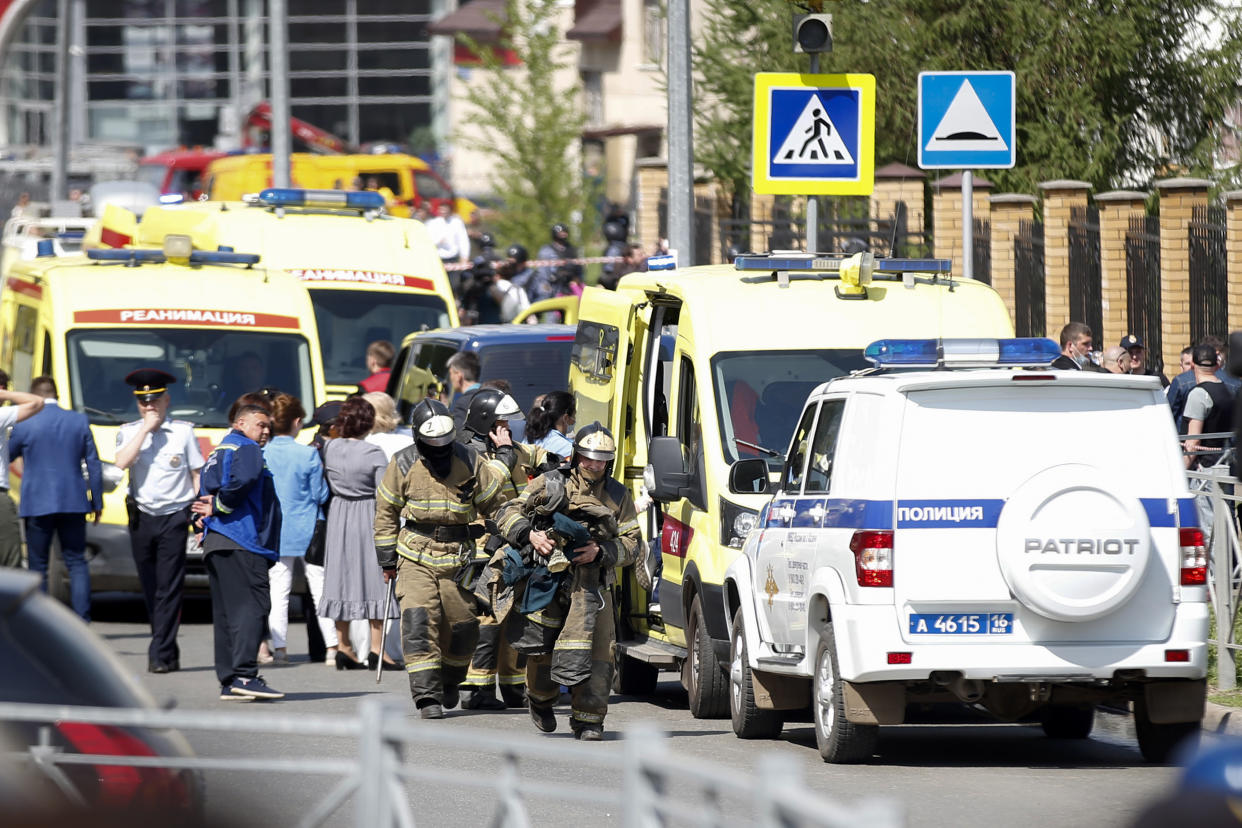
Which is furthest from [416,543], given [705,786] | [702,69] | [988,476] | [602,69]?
[602,69]

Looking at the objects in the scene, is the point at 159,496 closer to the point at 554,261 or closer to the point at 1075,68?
A: the point at 1075,68

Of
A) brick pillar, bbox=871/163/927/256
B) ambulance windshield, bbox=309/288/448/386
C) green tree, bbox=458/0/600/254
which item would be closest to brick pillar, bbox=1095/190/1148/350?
brick pillar, bbox=871/163/927/256

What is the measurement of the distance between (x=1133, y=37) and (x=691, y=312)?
11.0 m

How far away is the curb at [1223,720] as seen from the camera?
34.1 ft

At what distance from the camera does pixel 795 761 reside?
22.9ft

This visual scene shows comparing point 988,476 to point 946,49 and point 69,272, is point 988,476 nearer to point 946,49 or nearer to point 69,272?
point 69,272

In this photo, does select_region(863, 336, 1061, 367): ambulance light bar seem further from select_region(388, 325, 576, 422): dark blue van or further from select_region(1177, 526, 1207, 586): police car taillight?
select_region(388, 325, 576, 422): dark blue van

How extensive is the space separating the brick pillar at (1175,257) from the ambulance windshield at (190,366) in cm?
701

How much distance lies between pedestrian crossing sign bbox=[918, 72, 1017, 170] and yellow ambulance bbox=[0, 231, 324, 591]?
5.98 m

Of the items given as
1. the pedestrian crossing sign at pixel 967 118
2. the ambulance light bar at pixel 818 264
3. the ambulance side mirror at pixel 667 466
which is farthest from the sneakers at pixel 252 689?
the pedestrian crossing sign at pixel 967 118

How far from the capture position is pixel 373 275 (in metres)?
19.6

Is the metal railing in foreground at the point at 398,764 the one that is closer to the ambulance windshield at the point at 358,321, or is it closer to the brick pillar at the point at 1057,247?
the ambulance windshield at the point at 358,321

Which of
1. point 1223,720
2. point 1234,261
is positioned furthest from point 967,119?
point 1223,720

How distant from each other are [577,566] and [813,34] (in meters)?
5.34
